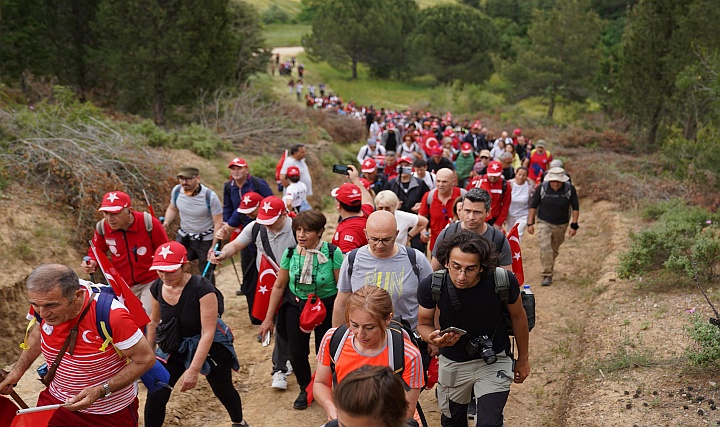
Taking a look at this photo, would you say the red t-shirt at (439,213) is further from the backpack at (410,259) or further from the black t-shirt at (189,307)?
the black t-shirt at (189,307)

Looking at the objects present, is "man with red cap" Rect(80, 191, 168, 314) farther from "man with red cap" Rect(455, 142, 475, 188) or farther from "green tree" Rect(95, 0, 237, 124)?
"green tree" Rect(95, 0, 237, 124)

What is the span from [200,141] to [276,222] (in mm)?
9509

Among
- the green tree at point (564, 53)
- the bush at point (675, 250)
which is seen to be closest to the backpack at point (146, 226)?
the bush at point (675, 250)

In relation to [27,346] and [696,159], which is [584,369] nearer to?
[27,346]

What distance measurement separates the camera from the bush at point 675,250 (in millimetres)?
7621

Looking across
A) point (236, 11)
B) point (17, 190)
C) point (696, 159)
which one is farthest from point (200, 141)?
point (236, 11)

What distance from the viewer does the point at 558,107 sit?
40.4 meters

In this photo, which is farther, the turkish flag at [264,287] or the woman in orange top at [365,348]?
the turkish flag at [264,287]

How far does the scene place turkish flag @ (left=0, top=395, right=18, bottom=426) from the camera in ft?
12.1

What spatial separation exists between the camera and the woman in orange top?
707 millimetres

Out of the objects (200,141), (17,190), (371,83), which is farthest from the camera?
(371,83)

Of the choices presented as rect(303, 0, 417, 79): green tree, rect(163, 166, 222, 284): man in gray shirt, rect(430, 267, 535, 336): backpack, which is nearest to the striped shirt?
rect(430, 267, 535, 336): backpack

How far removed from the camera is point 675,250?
8.04 m

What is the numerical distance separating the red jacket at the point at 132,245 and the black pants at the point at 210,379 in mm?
1555
